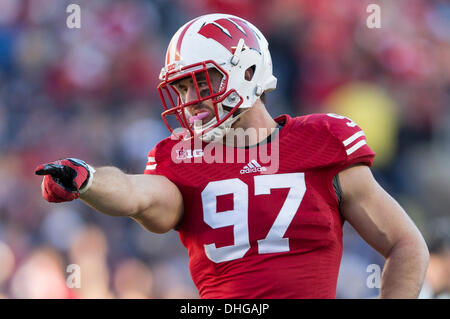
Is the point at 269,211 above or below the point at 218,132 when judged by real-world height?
below

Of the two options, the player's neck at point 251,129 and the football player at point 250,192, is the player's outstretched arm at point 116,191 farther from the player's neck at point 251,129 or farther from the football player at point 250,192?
the player's neck at point 251,129

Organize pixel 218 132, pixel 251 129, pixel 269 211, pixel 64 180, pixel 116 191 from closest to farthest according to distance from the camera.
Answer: pixel 64 180, pixel 116 191, pixel 269 211, pixel 218 132, pixel 251 129

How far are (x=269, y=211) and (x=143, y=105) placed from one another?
3.51 m

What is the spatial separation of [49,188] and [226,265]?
2.31ft

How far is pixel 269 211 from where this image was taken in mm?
2314

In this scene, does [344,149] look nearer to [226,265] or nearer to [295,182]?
[295,182]

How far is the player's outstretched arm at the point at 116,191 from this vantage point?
1856 millimetres

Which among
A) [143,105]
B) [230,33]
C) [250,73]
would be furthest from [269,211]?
[143,105]

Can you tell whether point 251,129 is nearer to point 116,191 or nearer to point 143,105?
point 116,191

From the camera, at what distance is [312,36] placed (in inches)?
230

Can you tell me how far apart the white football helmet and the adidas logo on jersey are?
0.14 meters

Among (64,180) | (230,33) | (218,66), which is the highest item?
(230,33)

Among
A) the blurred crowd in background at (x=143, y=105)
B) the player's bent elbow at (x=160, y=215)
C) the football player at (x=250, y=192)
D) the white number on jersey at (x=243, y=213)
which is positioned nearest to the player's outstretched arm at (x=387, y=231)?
the football player at (x=250, y=192)
